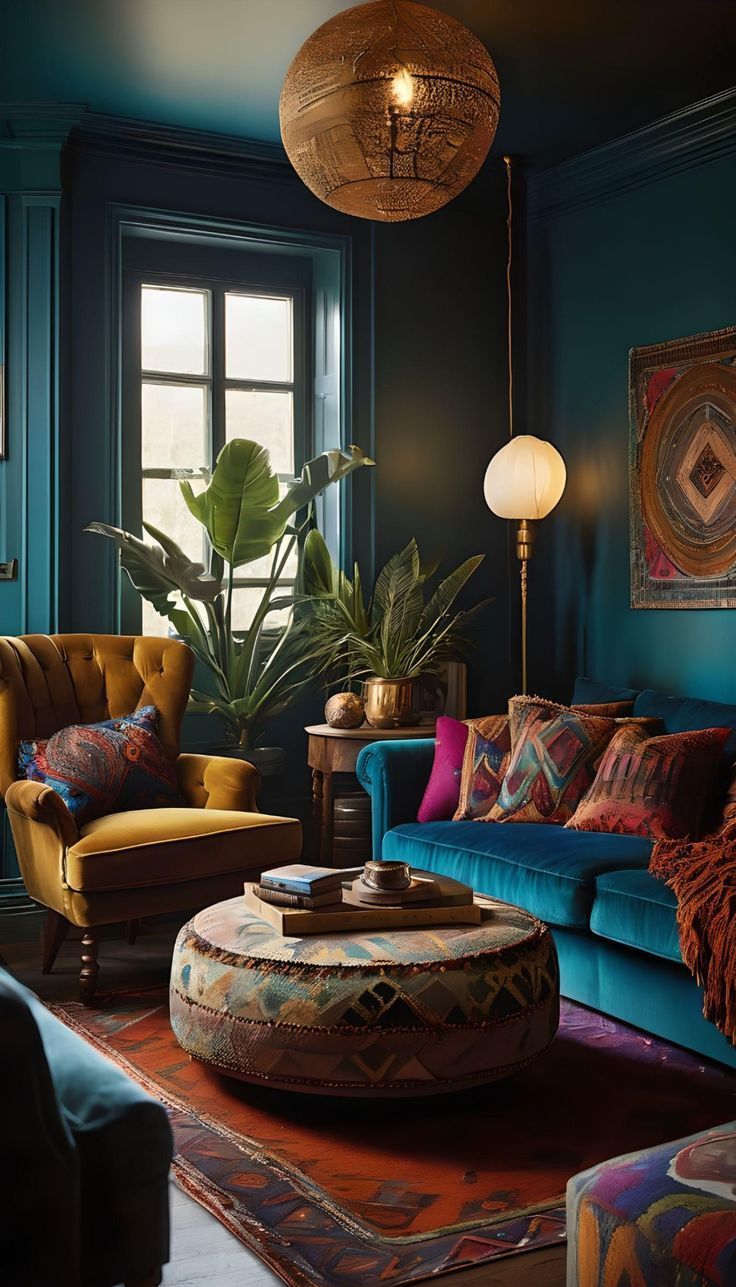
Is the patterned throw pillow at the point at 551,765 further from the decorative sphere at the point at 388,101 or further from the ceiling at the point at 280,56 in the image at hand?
the ceiling at the point at 280,56

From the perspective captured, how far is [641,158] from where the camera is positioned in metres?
4.64

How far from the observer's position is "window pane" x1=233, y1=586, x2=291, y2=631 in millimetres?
5090

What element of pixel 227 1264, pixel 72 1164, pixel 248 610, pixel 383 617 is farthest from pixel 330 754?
pixel 72 1164

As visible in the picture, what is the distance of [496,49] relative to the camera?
3.97m

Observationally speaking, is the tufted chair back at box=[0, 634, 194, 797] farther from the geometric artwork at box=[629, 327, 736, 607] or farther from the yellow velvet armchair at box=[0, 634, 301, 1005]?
the geometric artwork at box=[629, 327, 736, 607]

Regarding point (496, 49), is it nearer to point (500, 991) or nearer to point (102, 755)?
point (102, 755)

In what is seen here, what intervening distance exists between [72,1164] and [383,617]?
148 inches

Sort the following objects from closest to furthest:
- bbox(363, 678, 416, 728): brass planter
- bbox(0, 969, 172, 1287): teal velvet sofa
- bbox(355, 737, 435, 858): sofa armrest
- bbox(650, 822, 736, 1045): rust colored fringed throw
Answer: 1. bbox(0, 969, 172, 1287): teal velvet sofa
2. bbox(650, 822, 736, 1045): rust colored fringed throw
3. bbox(355, 737, 435, 858): sofa armrest
4. bbox(363, 678, 416, 728): brass planter

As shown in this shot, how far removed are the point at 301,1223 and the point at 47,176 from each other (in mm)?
3618

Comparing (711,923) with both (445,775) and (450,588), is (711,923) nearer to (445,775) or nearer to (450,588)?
(445,775)

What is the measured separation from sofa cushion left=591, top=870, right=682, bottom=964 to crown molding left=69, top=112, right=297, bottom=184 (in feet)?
10.2

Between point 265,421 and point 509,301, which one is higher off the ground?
point 509,301

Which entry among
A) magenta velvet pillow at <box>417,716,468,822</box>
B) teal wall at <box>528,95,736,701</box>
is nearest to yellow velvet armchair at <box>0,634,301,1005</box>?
magenta velvet pillow at <box>417,716,468,822</box>

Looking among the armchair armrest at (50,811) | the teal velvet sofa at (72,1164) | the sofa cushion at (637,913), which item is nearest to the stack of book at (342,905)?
the sofa cushion at (637,913)
